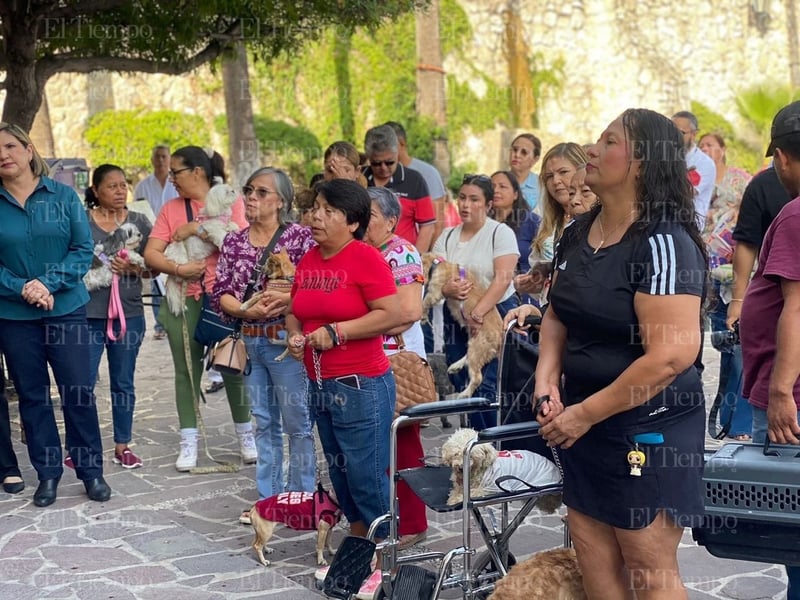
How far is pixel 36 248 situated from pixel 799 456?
467cm

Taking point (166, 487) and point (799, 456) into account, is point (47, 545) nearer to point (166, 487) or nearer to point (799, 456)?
point (166, 487)

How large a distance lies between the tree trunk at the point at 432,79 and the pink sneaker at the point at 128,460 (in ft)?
45.6

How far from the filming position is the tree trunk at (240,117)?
54.8 ft

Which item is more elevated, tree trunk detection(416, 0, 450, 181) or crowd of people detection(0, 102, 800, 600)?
tree trunk detection(416, 0, 450, 181)

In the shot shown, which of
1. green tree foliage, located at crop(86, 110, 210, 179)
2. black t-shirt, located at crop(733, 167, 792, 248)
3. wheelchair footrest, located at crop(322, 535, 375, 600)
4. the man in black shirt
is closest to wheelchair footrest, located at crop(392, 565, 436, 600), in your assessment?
wheelchair footrest, located at crop(322, 535, 375, 600)

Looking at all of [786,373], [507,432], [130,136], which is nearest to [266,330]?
[507,432]

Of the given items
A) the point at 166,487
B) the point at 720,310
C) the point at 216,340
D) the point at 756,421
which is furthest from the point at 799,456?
the point at 720,310

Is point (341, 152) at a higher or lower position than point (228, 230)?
higher

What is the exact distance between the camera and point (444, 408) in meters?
4.68

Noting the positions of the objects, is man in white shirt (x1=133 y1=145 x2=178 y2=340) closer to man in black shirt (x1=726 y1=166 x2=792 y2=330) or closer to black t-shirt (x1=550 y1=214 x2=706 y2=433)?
man in black shirt (x1=726 y1=166 x2=792 y2=330)

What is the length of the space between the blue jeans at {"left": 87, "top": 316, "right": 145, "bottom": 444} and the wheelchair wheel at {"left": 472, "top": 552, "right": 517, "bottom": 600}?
3.36m

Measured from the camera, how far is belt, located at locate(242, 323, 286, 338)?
591 cm

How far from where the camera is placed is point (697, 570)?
522cm

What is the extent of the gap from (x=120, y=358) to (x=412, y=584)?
3.57 metres
